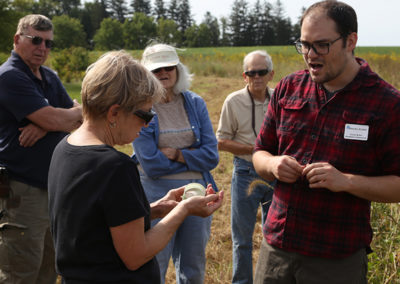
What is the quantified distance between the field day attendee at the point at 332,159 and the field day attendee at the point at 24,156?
1.85m

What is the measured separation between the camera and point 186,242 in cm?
294

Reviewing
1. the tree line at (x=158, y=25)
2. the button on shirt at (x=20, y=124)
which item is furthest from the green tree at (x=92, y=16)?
the button on shirt at (x=20, y=124)

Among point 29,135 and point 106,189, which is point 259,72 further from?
point 106,189

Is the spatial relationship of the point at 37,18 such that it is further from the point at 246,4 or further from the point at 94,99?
the point at 246,4

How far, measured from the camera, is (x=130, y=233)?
1481mm

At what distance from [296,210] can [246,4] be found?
336 feet

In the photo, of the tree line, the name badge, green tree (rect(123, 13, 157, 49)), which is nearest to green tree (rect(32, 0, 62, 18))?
the tree line

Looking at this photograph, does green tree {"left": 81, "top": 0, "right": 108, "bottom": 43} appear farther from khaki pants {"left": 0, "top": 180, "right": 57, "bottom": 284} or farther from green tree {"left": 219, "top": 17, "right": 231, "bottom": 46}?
khaki pants {"left": 0, "top": 180, "right": 57, "bottom": 284}

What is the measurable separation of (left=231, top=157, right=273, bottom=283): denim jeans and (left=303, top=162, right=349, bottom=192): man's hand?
60.9 inches

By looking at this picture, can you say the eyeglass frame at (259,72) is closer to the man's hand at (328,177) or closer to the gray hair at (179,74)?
the gray hair at (179,74)

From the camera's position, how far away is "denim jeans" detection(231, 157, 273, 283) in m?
3.49

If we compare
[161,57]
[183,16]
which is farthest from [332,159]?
[183,16]

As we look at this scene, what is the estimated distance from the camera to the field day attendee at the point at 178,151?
2916 mm

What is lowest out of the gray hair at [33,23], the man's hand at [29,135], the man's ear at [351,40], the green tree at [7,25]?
the man's hand at [29,135]
